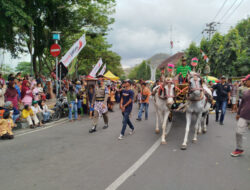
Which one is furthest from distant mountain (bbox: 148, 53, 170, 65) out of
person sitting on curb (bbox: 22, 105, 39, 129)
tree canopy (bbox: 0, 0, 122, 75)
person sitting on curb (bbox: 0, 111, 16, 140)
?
person sitting on curb (bbox: 0, 111, 16, 140)

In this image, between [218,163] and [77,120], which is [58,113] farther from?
[218,163]

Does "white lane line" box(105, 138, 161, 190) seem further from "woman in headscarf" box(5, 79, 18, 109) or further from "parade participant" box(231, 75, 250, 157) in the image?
"woman in headscarf" box(5, 79, 18, 109)

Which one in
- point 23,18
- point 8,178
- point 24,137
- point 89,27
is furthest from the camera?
point 89,27

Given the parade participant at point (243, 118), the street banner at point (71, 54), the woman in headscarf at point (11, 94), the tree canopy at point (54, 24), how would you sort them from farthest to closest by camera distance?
the tree canopy at point (54, 24) → the street banner at point (71, 54) → the woman in headscarf at point (11, 94) → the parade participant at point (243, 118)

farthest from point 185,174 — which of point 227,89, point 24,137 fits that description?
point 227,89

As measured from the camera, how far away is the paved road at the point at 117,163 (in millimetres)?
3672

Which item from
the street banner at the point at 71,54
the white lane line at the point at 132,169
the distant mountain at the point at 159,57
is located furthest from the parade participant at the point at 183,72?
the distant mountain at the point at 159,57

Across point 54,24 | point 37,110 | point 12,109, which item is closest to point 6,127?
point 12,109

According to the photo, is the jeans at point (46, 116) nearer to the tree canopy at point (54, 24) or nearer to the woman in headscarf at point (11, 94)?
the woman in headscarf at point (11, 94)

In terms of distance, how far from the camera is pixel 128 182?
12.2 feet

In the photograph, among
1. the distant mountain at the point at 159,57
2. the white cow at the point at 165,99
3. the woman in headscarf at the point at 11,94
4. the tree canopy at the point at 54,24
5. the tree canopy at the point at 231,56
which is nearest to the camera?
the white cow at the point at 165,99

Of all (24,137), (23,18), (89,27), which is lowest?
(24,137)

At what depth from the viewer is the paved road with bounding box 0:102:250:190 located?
367cm

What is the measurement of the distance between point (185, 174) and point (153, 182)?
76 centimetres
